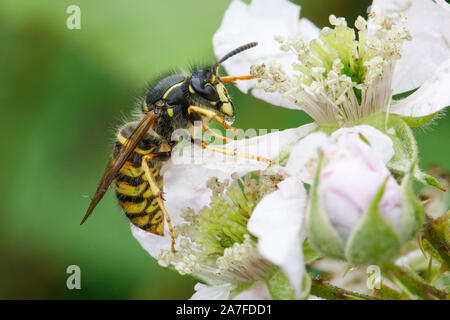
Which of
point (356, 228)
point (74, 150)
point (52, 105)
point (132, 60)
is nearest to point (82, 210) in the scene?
point (74, 150)

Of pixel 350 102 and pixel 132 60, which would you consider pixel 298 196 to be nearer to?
pixel 350 102

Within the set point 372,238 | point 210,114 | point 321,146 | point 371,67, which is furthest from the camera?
point 210,114

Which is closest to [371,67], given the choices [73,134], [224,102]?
[224,102]

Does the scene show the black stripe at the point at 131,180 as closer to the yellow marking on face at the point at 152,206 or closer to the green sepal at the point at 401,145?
the yellow marking on face at the point at 152,206

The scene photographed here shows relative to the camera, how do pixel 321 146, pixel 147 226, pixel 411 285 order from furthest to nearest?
pixel 147 226
pixel 411 285
pixel 321 146

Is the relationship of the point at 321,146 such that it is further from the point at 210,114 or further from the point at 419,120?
the point at 210,114

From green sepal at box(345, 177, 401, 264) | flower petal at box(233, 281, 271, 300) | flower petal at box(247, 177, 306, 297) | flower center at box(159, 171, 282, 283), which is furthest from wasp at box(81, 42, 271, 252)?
green sepal at box(345, 177, 401, 264)

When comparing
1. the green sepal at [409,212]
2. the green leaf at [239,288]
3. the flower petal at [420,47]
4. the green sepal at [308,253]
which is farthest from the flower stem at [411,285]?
the flower petal at [420,47]

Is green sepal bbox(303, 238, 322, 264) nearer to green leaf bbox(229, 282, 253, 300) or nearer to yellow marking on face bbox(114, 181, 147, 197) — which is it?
green leaf bbox(229, 282, 253, 300)
